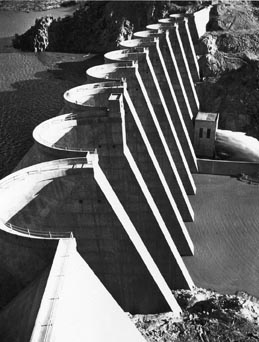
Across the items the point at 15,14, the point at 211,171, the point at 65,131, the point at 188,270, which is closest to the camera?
the point at 65,131

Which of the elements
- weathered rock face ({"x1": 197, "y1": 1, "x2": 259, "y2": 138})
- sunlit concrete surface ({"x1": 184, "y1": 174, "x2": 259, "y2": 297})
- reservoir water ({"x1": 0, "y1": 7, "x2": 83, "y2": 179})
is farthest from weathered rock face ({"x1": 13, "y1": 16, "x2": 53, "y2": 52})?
sunlit concrete surface ({"x1": 184, "y1": 174, "x2": 259, "y2": 297})

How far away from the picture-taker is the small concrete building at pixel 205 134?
120 ft

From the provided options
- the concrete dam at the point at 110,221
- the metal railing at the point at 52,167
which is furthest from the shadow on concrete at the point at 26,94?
the metal railing at the point at 52,167

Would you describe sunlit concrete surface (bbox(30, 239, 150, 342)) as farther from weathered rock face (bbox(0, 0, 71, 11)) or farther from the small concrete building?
weathered rock face (bbox(0, 0, 71, 11))

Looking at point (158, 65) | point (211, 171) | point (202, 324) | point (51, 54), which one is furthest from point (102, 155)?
point (51, 54)

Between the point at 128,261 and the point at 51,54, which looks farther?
the point at 51,54

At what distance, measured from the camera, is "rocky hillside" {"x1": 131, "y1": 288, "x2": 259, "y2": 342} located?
53.2 ft

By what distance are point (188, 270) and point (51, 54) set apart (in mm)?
63893

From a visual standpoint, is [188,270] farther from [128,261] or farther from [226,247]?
[128,261]

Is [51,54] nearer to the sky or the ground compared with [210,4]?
nearer to the ground

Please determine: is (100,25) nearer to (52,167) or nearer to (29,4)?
(52,167)

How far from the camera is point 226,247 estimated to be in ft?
81.8

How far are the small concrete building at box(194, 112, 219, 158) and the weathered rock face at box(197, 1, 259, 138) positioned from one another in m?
4.28

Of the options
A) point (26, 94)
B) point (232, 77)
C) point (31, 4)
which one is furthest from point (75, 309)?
point (31, 4)
